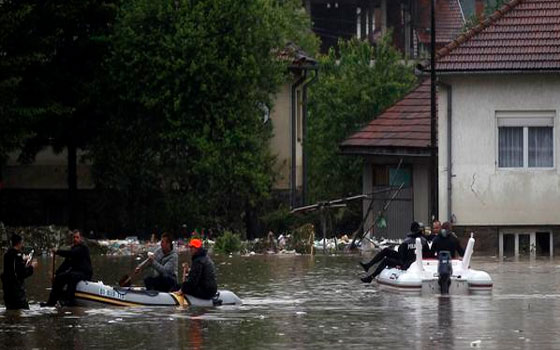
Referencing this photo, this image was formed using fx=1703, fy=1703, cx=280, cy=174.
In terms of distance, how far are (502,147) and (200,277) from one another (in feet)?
71.1

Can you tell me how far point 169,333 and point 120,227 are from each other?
111ft

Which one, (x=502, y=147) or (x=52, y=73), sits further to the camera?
(x=52, y=73)

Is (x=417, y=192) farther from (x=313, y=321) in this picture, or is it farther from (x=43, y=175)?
(x=313, y=321)

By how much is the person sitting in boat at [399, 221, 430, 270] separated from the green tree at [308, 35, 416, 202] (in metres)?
28.3

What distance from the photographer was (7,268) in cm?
3003

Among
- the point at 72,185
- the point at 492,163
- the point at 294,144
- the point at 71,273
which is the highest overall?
the point at 294,144

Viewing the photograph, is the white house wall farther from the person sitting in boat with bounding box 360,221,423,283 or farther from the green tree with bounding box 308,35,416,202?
the green tree with bounding box 308,35,416,202

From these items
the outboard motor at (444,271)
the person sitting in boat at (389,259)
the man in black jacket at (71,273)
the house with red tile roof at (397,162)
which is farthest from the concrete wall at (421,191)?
the man in black jacket at (71,273)

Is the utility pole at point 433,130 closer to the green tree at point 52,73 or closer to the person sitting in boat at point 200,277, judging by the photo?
the green tree at point 52,73

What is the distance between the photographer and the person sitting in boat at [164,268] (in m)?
31.0

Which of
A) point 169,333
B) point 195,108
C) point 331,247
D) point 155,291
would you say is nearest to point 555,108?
point 331,247

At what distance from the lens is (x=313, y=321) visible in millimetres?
Result: 27562

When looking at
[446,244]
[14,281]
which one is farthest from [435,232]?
[14,281]

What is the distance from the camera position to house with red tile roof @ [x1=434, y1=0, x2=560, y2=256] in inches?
1964
